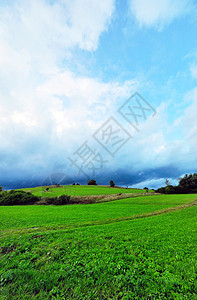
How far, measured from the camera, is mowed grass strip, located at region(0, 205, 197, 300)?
17.5 feet

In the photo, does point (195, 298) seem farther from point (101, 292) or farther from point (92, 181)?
point (92, 181)

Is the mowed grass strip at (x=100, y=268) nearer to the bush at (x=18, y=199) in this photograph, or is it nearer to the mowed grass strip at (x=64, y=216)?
the mowed grass strip at (x=64, y=216)

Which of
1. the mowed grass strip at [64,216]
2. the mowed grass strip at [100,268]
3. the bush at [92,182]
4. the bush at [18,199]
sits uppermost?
the bush at [92,182]

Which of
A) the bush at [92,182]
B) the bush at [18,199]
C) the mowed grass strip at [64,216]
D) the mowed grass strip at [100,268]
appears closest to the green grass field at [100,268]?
the mowed grass strip at [100,268]

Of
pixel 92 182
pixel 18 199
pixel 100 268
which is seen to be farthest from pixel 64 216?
pixel 92 182

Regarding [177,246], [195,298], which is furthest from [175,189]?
[195,298]

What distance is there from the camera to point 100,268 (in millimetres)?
6840

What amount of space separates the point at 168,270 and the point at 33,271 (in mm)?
6924

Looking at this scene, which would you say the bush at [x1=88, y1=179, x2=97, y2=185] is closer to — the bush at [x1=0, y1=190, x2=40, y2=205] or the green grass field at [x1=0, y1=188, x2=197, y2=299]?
the bush at [x1=0, y1=190, x2=40, y2=205]

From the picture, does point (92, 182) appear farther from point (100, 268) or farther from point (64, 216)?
point (100, 268)

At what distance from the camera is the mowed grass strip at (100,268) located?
5.33m

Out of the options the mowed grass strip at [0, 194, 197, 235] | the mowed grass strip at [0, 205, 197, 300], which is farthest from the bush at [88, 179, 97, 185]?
the mowed grass strip at [0, 205, 197, 300]

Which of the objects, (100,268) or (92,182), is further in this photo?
(92,182)

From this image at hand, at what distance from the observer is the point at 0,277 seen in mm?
6191
